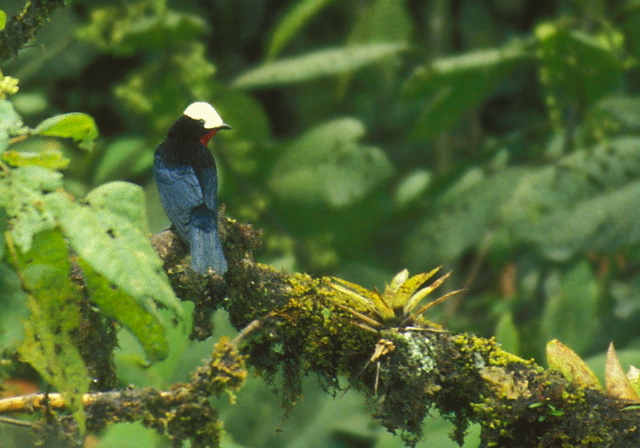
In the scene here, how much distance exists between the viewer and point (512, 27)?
6.14 m

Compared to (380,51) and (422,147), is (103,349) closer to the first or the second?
(380,51)

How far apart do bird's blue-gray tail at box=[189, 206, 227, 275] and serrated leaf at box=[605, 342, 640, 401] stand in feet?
2.89

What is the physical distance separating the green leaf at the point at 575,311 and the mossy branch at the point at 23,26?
2856 millimetres

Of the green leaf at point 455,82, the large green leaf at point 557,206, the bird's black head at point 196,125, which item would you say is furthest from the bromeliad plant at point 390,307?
the green leaf at point 455,82

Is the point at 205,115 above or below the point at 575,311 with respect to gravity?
below

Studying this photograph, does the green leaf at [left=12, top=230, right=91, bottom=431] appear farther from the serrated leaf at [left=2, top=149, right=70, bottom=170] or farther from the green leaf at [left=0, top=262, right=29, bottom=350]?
the serrated leaf at [left=2, top=149, right=70, bottom=170]

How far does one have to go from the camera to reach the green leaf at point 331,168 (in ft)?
15.2

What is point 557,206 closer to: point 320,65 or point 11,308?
point 320,65

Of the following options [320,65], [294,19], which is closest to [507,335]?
[320,65]

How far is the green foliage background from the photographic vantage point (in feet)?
13.2

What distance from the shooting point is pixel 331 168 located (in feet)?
15.3

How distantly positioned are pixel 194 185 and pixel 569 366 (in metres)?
1.33

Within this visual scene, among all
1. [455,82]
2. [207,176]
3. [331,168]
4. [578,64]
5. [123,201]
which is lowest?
[123,201]

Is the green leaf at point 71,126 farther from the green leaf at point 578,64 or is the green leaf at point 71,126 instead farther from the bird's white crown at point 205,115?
the green leaf at point 578,64
